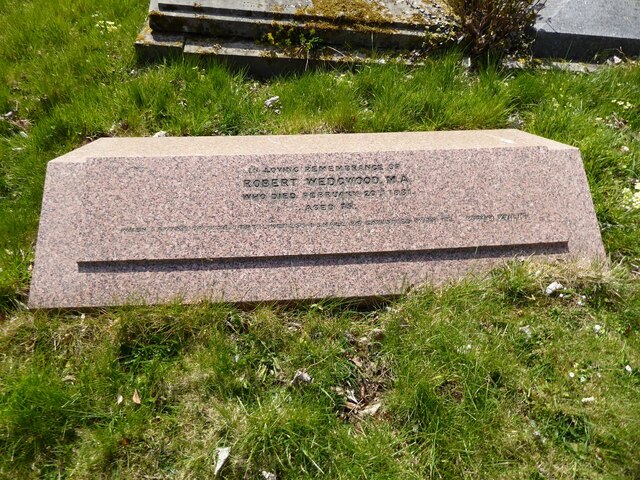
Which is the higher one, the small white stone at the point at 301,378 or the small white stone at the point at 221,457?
the small white stone at the point at 301,378

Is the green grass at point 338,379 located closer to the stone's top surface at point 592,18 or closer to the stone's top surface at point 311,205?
the stone's top surface at point 311,205

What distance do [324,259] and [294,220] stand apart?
30 centimetres

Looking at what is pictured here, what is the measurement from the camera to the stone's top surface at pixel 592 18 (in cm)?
405

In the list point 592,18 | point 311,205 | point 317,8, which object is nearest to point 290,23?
point 317,8

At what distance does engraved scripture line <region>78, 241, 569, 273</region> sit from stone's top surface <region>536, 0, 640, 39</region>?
2649 millimetres

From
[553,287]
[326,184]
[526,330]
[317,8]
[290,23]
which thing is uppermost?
[317,8]

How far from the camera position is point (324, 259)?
2541 millimetres

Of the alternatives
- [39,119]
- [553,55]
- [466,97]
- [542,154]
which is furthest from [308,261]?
[553,55]

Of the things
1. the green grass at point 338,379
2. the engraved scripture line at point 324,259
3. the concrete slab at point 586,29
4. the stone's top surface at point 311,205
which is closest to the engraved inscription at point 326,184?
the stone's top surface at point 311,205

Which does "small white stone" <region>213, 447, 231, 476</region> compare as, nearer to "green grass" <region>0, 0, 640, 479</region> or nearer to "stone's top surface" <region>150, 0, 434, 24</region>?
"green grass" <region>0, 0, 640, 479</region>

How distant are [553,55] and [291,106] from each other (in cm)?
273

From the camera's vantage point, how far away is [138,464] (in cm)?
202

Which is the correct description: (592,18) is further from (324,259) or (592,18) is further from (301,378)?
(301,378)

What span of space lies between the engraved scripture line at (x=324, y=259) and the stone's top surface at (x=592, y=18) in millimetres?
2649
